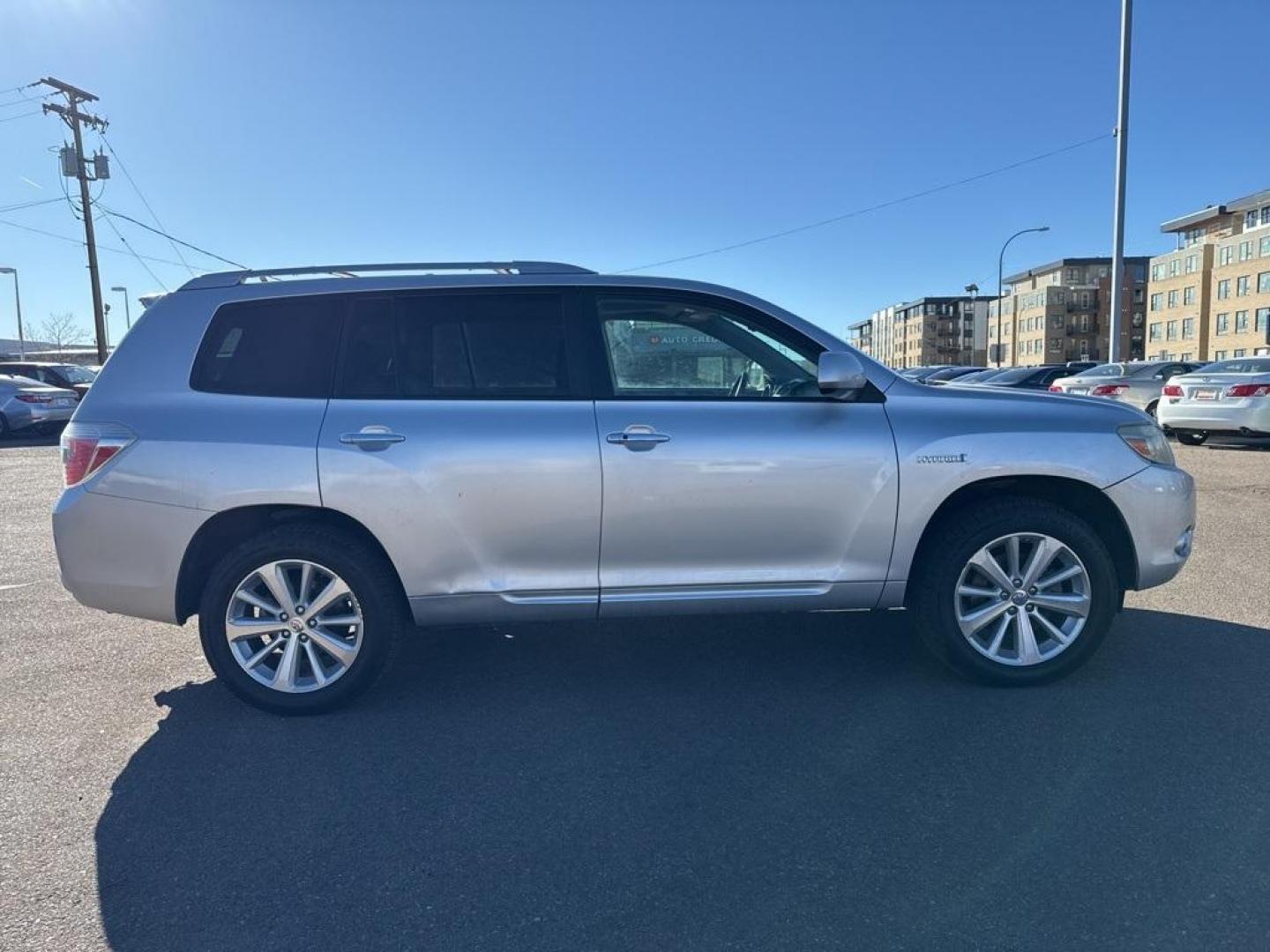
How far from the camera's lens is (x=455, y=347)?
387 cm

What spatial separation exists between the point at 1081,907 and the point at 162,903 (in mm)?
2617

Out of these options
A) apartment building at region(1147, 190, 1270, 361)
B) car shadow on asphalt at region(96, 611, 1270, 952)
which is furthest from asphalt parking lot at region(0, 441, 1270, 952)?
apartment building at region(1147, 190, 1270, 361)

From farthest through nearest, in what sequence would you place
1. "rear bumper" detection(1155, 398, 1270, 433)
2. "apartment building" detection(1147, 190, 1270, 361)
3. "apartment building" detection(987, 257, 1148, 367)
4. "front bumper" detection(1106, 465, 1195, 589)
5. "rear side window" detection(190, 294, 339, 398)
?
1. "apartment building" detection(987, 257, 1148, 367)
2. "apartment building" detection(1147, 190, 1270, 361)
3. "rear bumper" detection(1155, 398, 1270, 433)
4. "front bumper" detection(1106, 465, 1195, 589)
5. "rear side window" detection(190, 294, 339, 398)

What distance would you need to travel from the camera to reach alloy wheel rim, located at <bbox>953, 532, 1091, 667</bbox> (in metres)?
3.85

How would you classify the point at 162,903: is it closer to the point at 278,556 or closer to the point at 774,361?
the point at 278,556

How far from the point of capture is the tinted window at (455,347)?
379 cm

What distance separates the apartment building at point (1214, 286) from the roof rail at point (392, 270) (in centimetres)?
7245

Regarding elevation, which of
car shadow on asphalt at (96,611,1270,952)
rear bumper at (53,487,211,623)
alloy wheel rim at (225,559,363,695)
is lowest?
car shadow on asphalt at (96,611,1270,952)

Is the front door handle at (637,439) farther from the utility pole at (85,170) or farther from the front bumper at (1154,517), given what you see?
the utility pole at (85,170)

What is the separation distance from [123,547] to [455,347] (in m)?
1.63

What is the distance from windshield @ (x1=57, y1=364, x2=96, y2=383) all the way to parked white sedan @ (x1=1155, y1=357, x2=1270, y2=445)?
74.0ft

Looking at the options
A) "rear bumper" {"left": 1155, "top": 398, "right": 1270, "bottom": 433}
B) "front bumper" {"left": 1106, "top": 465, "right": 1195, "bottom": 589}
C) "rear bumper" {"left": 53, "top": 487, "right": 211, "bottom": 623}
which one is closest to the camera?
"rear bumper" {"left": 53, "top": 487, "right": 211, "bottom": 623}

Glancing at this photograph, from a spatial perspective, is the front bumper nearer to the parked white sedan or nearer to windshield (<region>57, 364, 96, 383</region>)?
the parked white sedan

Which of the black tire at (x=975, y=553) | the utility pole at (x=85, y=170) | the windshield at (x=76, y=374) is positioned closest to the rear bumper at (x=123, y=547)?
the black tire at (x=975, y=553)
